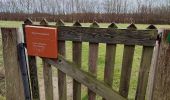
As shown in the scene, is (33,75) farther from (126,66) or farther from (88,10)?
(88,10)

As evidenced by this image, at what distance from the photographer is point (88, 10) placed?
53.4 metres

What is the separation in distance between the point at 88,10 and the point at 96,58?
5120 cm

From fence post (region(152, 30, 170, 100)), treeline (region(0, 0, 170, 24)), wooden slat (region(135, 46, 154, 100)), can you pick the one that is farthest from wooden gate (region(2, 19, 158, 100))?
treeline (region(0, 0, 170, 24))

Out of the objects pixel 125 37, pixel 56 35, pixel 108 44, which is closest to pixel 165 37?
pixel 125 37

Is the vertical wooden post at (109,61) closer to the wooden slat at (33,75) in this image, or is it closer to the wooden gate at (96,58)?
the wooden gate at (96,58)

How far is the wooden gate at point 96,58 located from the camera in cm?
271

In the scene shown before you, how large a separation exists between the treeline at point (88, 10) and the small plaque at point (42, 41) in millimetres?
43356

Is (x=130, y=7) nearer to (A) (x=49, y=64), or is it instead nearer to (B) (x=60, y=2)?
(B) (x=60, y=2)

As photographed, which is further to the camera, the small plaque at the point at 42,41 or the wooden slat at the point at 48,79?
the wooden slat at the point at 48,79

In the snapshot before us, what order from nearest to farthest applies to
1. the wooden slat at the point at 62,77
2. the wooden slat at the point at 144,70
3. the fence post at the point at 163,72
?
the fence post at the point at 163,72 → the wooden slat at the point at 144,70 → the wooden slat at the point at 62,77

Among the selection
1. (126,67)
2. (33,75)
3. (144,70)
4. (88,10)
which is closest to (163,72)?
(144,70)

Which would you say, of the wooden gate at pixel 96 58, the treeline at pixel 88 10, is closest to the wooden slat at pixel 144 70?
the wooden gate at pixel 96 58

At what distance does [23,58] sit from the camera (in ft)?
9.84

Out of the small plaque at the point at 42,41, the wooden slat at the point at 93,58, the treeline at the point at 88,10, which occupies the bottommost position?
the wooden slat at the point at 93,58
